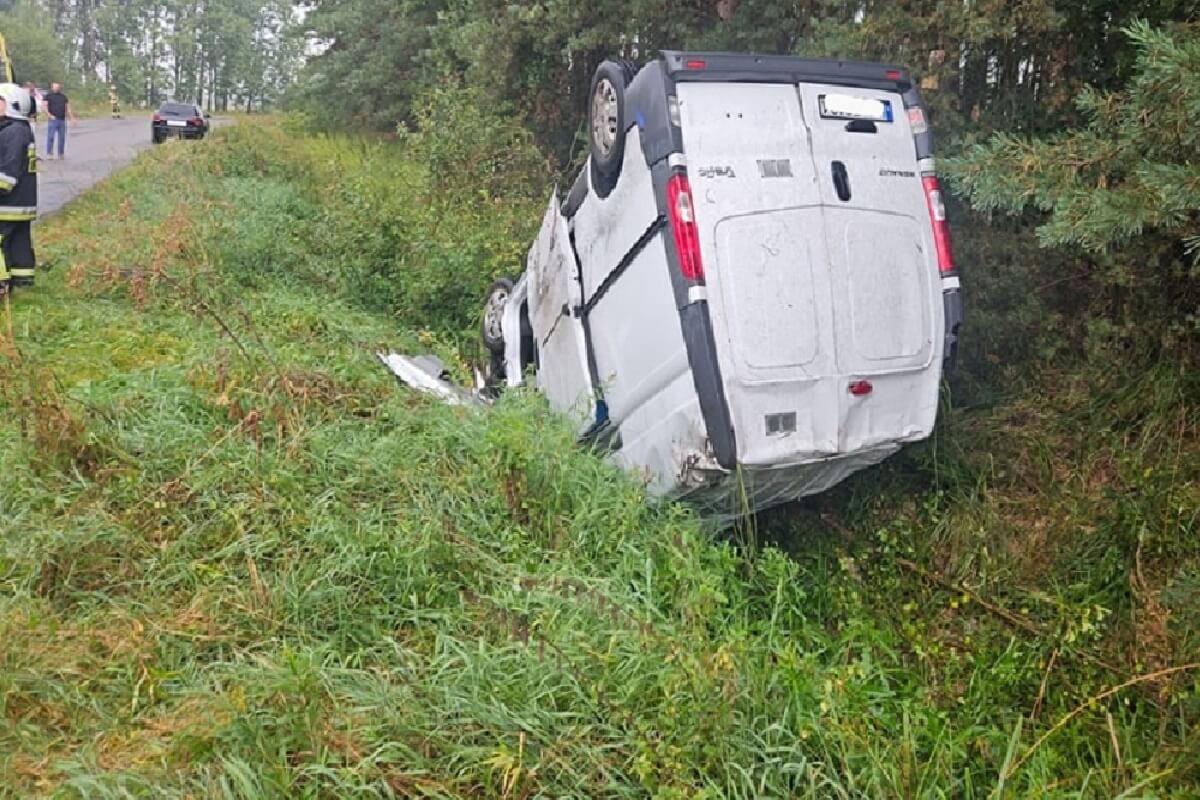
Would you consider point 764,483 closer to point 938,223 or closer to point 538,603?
point 538,603

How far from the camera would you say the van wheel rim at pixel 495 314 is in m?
5.84

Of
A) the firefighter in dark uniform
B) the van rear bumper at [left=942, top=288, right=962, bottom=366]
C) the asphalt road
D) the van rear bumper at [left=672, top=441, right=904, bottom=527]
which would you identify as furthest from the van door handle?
the asphalt road

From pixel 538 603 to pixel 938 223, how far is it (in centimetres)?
220

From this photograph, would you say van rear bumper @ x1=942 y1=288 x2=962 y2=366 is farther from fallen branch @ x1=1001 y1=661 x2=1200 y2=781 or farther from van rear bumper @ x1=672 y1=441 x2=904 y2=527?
fallen branch @ x1=1001 y1=661 x2=1200 y2=781

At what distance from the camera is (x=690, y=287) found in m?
3.30

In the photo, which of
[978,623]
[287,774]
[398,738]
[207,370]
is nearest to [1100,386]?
[978,623]

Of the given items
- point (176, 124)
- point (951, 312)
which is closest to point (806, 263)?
point (951, 312)

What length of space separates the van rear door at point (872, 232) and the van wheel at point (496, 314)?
253 cm

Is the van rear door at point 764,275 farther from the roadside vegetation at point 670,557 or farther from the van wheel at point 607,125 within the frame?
the roadside vegetation at point 670,557

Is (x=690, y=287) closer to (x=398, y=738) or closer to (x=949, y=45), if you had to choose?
(x=398, y=738)

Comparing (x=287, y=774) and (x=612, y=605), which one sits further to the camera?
(x=612, y=605)

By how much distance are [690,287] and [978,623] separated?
68.1 inches

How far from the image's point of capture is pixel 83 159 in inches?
645

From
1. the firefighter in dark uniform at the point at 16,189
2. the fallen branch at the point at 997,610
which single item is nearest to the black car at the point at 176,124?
the firefighter in dark uniform at the point at 16,189
